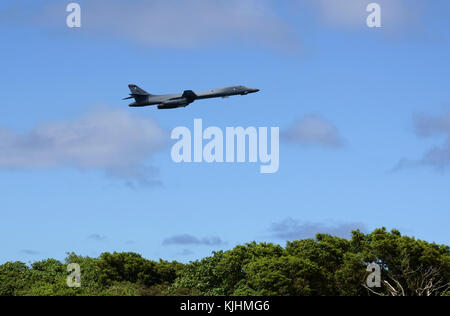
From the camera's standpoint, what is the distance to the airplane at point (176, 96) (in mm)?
90250

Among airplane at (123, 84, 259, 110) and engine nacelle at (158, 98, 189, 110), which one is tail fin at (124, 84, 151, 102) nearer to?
airplane at (123, 84, 259, 110)

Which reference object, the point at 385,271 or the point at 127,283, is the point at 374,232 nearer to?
the point at 385,271

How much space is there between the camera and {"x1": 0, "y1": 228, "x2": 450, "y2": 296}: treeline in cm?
9162

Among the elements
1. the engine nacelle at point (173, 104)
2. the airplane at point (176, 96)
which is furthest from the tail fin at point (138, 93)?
the engine nacelle at point (173, 104)

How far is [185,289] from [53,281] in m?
22.3

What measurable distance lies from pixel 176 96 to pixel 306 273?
26.0 m

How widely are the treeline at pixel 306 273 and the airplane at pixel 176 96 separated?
20656 millimetres

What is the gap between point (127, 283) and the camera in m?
106

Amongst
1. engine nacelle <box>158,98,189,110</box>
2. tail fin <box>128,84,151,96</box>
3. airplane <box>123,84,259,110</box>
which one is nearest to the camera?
engine nacelle <box>158,98,189,110</box>

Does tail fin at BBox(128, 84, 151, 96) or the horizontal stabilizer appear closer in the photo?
the horizontal stabilizer

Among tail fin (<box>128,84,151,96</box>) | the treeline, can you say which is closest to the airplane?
tail fin (<box>128,84,151,96</box>)

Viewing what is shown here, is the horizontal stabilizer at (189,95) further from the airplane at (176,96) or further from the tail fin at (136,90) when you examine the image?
the tail fin at (136,90)

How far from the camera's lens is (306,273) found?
91938mm

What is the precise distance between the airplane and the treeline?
67.8 feet
